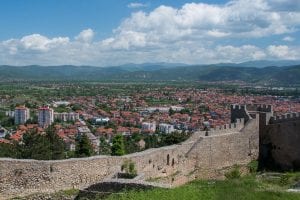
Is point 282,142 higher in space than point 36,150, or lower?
higher

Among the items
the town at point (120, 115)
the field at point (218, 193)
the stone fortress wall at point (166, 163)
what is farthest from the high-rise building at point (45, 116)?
the field at point (218, 193)

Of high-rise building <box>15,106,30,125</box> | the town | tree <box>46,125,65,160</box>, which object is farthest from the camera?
high-rise building <box>15,106,30,125</box>

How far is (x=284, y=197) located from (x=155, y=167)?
5854mm

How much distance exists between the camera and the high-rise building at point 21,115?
356 feet

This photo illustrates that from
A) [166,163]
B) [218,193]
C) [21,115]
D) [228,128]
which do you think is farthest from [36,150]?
[21,115]

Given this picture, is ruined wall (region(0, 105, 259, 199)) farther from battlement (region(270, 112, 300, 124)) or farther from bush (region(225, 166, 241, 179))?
battlement (region(270, 112, 300, 124))

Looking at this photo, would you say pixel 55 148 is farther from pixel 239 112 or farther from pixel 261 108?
pixel 261 108

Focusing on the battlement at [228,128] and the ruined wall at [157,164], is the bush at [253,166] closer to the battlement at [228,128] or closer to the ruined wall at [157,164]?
the ruined wall at [157,164]

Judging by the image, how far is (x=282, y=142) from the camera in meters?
22.1

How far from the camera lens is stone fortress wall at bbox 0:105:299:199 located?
578 inches

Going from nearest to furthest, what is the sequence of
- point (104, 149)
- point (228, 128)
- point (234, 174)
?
point (234, 174) < point (228, 128) < point (104, 149)

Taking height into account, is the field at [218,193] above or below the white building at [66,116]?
above

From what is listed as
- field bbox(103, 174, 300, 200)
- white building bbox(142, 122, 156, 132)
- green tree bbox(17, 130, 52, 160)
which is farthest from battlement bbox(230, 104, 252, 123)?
white building bbox(142, 122, 156, 132)

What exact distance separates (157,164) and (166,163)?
0.61m
